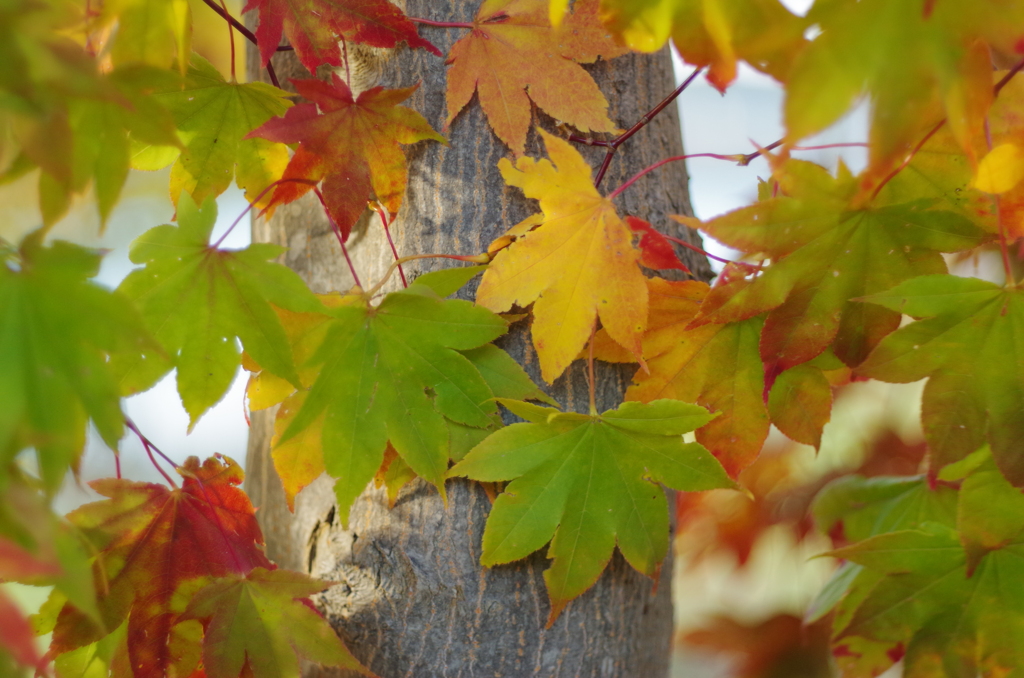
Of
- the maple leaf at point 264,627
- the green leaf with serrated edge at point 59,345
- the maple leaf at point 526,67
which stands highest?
the maple leaf at point 526,67

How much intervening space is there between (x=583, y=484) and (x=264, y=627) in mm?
428

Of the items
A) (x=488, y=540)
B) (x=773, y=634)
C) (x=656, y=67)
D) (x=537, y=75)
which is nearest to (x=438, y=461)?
(x=488, y=540)

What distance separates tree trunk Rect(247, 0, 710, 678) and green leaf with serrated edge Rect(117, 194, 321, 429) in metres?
0.24

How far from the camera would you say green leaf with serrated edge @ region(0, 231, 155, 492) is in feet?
1.68

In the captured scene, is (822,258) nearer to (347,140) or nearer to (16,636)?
(347,140)

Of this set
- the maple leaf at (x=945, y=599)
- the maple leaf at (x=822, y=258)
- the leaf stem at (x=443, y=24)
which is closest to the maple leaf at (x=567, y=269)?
the maple leaf at (x=822, y=258)

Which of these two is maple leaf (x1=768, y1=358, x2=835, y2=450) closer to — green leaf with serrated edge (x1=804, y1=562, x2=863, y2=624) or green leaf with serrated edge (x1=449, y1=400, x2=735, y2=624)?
green leaf with serrated edge (x1=449, y1=400, x2=735, y2=624)

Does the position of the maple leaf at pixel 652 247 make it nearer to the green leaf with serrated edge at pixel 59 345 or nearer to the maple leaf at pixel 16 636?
the green leaf with serrated edge at pixel 59 345

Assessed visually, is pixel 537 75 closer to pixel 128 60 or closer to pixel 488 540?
pixel 128 60

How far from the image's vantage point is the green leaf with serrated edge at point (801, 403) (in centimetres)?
83

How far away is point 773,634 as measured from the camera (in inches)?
71.2

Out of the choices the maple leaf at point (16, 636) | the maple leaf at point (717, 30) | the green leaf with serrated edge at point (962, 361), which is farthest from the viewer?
the green leaf with serrated edge at point (962, 361)

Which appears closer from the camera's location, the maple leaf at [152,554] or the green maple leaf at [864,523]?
the maple leaf at [152,554]

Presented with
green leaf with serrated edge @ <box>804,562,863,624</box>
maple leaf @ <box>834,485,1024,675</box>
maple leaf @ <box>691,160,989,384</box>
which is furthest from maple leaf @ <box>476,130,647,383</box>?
green leaf with serrated edge @ <box>804,562,863,624</box>
